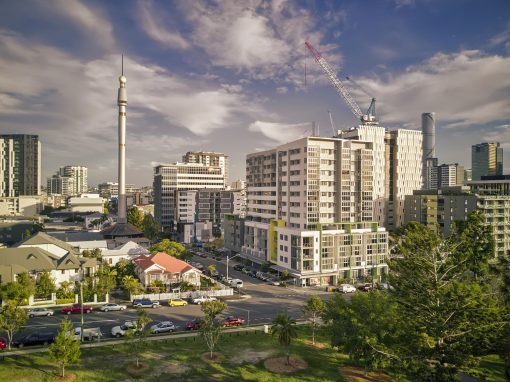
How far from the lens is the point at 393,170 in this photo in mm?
145250

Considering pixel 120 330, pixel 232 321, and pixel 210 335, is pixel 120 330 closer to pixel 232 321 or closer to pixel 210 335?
pixel 210 335

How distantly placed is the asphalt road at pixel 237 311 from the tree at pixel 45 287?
6.86 m

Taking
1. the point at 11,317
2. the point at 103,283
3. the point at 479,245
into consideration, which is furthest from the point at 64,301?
the point at 479,245

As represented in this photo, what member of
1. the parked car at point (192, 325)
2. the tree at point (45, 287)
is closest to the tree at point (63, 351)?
the parked car at point (192, 325)

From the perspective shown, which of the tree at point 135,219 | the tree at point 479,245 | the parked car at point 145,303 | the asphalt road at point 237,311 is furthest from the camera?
the tree at point 135,219

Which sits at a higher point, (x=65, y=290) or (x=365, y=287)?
(x=65, y=290)

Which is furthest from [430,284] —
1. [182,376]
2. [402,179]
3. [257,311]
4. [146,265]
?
[402,179]

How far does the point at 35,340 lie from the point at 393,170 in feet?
440

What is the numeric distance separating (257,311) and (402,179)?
347ft

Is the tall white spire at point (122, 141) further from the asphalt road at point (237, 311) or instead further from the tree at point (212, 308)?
the tree at point (212, 308)

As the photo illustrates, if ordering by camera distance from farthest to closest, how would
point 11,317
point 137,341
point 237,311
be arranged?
point 237,311 < point 11,317 < point 137,341

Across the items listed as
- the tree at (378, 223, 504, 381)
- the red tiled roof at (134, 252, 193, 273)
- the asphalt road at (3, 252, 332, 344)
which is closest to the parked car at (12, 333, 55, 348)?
the asphalt road at (3, 252, 332, 344)

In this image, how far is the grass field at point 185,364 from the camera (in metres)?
36.8

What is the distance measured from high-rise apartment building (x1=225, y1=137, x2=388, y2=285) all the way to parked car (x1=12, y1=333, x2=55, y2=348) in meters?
51.9
